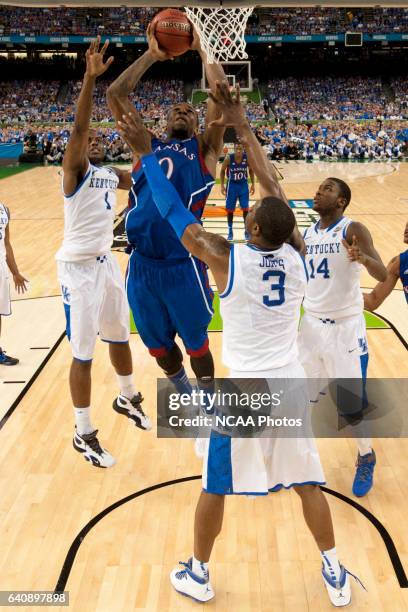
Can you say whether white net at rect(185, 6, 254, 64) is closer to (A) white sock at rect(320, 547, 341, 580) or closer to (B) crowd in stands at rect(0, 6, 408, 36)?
(A) white sock at rect(320, 547, 341, 580)

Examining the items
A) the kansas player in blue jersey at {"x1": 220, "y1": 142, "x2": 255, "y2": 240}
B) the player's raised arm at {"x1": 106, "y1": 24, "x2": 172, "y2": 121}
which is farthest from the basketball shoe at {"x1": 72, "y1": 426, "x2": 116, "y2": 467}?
the kansas player in blue jersey at {"x1": 220, "y1": 142, "x2": 255, "y2": 240}

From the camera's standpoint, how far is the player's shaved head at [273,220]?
264 centimetres

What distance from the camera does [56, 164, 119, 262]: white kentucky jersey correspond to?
4.16 m

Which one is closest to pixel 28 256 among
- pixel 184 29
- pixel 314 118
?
pixel 184 29

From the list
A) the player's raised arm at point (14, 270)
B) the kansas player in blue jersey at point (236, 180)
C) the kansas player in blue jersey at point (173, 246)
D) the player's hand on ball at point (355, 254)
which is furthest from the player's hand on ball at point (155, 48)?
the kansas player in blue jersey at point (236, 180)

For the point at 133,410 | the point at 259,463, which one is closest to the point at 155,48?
the point at 259,463

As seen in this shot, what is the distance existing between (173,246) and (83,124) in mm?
926

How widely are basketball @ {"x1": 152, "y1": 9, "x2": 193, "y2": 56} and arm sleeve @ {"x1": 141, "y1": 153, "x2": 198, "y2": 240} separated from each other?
107cm

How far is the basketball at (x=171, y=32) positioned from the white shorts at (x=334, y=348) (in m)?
1.86

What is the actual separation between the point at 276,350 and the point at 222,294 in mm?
361

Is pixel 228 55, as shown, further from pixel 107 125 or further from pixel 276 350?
pixel 107 125

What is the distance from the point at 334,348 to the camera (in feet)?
12.6

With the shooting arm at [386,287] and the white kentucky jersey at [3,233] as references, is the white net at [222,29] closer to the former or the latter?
the shooting arm at [386,287]

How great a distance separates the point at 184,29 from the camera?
365 centimetres
